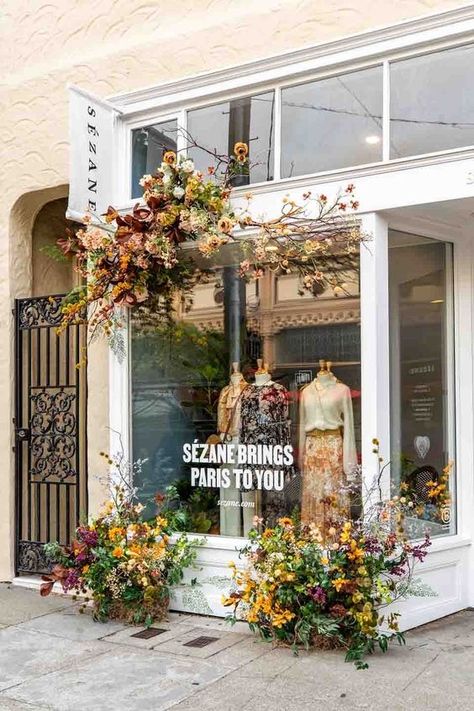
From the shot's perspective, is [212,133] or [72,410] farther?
[72,410]

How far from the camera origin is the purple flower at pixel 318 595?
199 inches

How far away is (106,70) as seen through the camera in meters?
7.05

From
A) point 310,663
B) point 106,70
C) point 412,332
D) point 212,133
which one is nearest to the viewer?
point 310,663

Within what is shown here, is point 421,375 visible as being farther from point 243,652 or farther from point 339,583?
point 243,652

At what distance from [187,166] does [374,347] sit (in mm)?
1860

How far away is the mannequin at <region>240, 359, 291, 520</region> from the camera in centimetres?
608

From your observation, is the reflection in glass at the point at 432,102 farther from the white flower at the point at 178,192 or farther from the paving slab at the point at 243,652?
the paving slab at the point at 243,652

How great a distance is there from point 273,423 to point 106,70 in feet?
11.0

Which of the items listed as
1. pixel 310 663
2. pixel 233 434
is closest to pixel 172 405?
pixel 233 434

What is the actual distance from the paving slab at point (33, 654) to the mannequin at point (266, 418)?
5.01ft

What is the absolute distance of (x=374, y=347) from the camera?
5.57m

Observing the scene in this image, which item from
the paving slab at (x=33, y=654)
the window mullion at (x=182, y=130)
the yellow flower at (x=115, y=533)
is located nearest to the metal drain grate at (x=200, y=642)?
the paving slab at (x=33, y=654)

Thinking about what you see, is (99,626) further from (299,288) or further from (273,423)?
(299,288)

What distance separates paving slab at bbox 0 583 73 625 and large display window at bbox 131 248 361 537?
1142 mm
